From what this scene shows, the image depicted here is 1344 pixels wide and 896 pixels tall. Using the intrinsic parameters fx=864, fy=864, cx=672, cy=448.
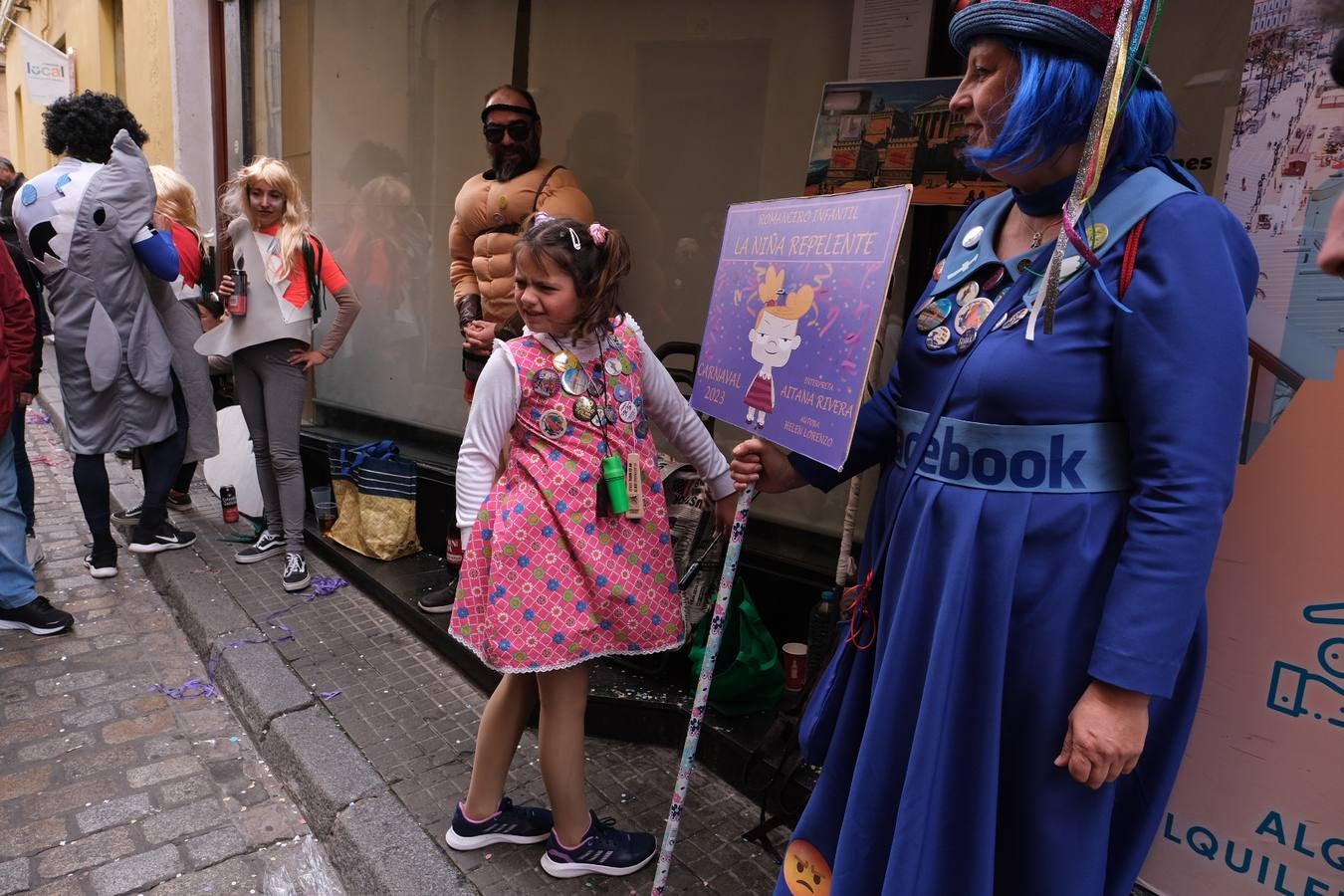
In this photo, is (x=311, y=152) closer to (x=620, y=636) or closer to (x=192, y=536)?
(x=192, y=536)

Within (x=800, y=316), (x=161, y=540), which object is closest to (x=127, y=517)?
(x=161, y=540)

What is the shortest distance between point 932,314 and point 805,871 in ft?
3.73

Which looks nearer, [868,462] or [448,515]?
[868,462]

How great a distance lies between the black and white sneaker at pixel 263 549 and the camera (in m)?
4.92

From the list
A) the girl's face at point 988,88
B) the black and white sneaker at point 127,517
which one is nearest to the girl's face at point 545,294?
the girl's face at point 988,88

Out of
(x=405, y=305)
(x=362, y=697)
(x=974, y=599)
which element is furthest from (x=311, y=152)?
(x=974, y=599)

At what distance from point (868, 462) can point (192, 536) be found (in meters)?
4.72

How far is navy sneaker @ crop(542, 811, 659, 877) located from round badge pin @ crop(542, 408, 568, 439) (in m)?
1.17

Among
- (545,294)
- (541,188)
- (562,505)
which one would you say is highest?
(541,188)

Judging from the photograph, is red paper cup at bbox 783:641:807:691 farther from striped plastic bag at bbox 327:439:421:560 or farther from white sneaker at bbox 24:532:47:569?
white sneaker at bbox 24:532:47:569

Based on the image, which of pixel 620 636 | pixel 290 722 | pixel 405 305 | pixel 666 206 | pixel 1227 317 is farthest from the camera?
pixel 405 305

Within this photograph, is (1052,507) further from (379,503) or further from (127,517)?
(127,517)

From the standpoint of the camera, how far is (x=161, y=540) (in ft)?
16.7

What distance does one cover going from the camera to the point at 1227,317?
1236mm
